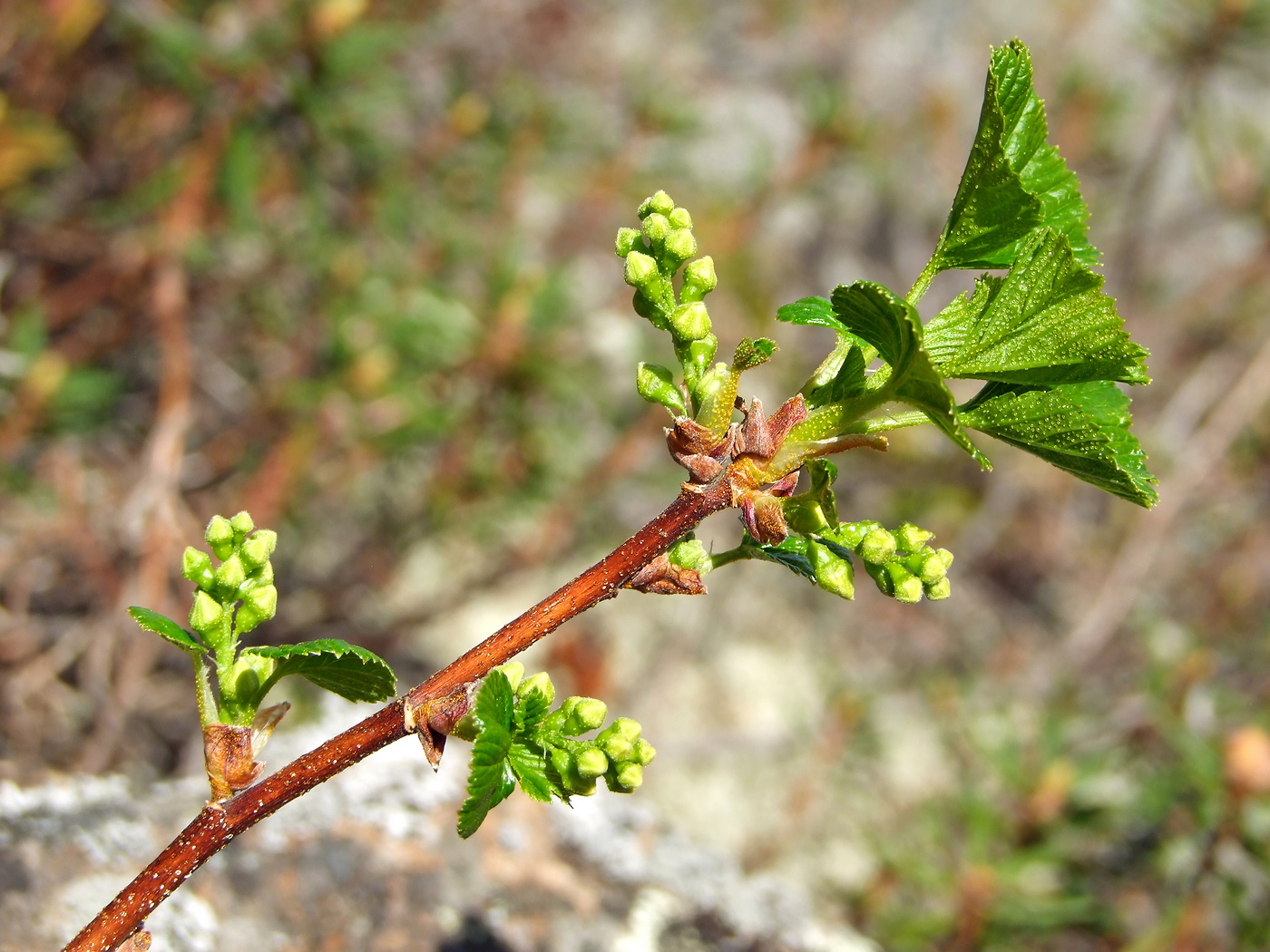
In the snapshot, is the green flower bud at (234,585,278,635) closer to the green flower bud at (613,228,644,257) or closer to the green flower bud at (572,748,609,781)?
the green flower bud at (572,748,609,781)

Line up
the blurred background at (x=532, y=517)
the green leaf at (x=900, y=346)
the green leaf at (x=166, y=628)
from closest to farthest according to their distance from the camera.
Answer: the green leaf at (x=900, y=346) < the green leaf at (x=166, y=628) < the blurred background at (x=532, y=517)

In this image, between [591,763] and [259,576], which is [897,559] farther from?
[259,576]

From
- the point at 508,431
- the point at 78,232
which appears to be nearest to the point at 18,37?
the point at 78,232

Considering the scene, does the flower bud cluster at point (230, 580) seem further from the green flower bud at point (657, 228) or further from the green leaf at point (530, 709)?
the green flower bud at point (657, 228)

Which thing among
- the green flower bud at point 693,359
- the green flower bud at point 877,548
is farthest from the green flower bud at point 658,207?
the green flower bud at point 877,548

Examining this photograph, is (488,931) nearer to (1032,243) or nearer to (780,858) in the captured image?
(1032,243)

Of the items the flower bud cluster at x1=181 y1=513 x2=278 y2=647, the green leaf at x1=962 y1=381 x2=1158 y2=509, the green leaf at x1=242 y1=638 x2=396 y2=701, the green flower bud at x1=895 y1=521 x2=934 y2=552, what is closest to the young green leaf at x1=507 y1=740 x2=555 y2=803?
the green leaf at x1=242 y1=638 x2=396 y2=701
